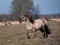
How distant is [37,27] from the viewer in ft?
43.0

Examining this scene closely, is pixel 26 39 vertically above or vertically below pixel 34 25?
below

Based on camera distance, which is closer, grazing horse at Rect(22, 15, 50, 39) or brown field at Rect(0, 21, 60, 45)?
brown field at Rect(0, 21, 60, 45)

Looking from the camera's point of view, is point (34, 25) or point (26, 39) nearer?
point (26, 39)

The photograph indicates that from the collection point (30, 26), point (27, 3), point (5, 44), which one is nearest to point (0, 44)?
point (5, 44)

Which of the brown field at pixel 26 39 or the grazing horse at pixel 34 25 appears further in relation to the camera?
the grazing horse at pixel 34 25

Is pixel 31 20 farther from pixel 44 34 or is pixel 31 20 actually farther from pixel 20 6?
pixel 20 6

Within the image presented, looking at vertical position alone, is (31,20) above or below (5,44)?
above

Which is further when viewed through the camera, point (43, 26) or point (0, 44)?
point (43, 26)

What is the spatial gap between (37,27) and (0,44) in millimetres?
2978

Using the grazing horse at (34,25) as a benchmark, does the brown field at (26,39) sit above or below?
below

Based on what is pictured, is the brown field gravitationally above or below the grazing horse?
below

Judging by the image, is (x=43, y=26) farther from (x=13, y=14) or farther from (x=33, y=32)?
(x=13, y=14)

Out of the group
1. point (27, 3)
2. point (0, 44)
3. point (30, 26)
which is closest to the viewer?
point (0, 44)

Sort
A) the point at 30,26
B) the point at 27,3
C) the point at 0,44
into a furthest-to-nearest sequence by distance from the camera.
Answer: the point at 27,3 < the point at 30,26 < the point at 0,44
